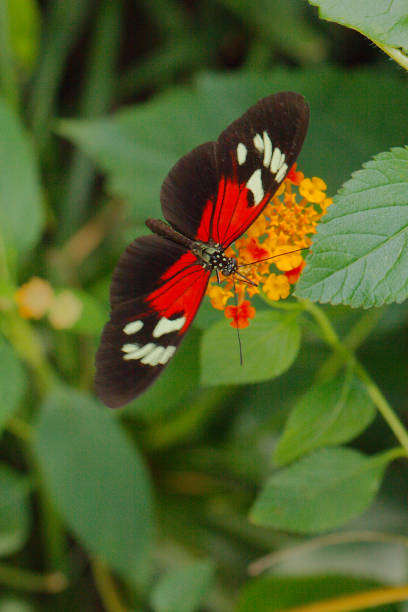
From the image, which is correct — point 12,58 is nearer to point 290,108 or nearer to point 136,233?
point 136,233

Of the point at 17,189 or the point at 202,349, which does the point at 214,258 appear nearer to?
the point at 202,349

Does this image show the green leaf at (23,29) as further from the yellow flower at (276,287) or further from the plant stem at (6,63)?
the yellow flower at (276,287)

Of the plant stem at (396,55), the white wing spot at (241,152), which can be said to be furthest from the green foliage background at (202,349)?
the white wing spot at (241,152)

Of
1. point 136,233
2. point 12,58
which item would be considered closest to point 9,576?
point 136,233

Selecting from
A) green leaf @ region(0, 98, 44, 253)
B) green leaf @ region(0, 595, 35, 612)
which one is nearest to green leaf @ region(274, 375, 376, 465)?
green leaf @ region(0, 98, 44, 253)

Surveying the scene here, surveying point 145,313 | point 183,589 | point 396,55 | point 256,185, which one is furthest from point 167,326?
point 183,589

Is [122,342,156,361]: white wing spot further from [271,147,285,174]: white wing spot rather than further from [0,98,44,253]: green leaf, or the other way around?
[0,98,44,253]: green leaf
